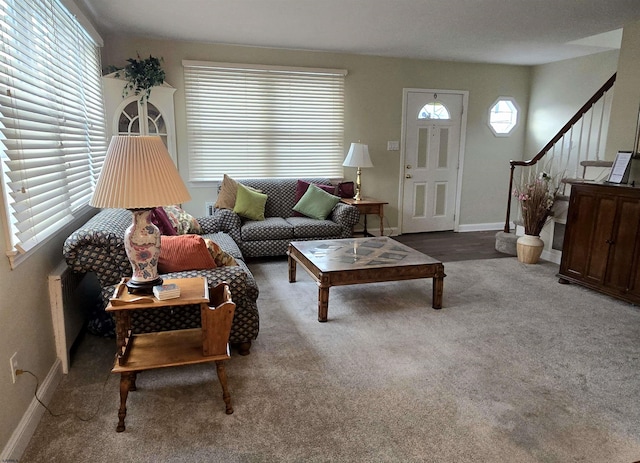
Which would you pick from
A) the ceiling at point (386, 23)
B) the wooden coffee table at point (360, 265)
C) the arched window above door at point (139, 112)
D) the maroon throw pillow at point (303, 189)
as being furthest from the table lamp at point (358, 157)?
the arched window above door at point (139, 112)

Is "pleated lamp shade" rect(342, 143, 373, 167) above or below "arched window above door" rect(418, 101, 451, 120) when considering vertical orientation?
below

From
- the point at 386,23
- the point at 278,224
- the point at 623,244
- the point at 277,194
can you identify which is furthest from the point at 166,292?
the point at 623,244

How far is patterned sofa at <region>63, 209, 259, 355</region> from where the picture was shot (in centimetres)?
232

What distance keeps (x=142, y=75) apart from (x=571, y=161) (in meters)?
5.35

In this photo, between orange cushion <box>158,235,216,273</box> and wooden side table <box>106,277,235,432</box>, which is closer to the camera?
wooden side table <box>106,277,235,432</box>

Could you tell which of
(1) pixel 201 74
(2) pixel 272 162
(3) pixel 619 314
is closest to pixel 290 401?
(3) pixel 619 314

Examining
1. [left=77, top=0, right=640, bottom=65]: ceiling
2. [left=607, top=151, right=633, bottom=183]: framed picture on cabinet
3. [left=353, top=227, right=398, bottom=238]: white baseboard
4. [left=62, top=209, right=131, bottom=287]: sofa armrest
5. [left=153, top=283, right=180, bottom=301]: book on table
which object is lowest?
[left=353, top=227, right=398, bottom=238]: white baseboard

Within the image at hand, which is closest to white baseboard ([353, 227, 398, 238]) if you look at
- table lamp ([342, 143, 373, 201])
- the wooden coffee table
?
table lamp ([342, 143, 373, 201])

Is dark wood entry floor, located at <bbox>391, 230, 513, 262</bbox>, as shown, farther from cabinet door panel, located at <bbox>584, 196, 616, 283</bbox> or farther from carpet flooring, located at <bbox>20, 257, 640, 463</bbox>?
carpet flooring, located at <bbox>20, 257, 640, 463</bbox>

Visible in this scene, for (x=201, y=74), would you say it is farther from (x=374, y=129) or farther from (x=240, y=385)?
(x=240, y=385)

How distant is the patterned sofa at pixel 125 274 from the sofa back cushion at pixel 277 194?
2.46m

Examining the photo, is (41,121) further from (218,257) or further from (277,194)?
(277,194)

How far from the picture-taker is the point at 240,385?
229 centimetres

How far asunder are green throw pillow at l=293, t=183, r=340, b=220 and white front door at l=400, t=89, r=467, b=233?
1528mm
